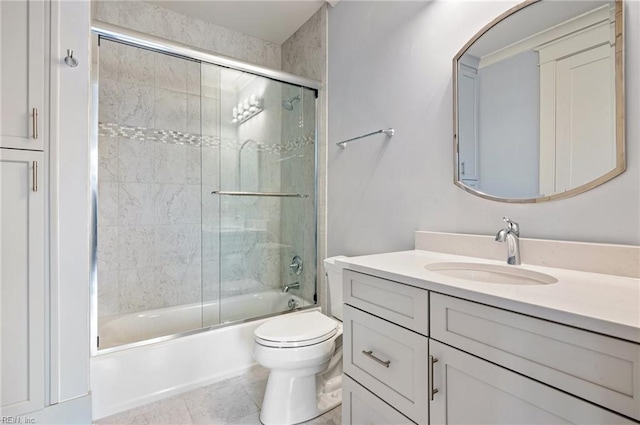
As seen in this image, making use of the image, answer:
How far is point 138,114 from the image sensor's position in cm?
231

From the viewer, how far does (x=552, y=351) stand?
665 mm

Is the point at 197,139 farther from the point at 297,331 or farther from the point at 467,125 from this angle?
the point at 467,125

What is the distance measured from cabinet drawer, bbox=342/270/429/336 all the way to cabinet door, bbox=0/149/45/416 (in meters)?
1.39

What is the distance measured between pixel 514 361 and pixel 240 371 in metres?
1.69

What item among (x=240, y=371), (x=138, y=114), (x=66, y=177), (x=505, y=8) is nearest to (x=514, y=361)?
(x=505, y=8)

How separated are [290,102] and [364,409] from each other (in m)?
2.12

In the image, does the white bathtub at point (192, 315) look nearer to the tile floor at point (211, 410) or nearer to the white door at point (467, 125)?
the tile floor at point (211, 410)

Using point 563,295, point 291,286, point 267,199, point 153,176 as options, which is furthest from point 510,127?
point 153,176

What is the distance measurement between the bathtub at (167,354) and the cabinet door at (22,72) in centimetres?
111

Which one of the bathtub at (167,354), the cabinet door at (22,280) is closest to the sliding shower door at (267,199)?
the bathtub at (167,354)

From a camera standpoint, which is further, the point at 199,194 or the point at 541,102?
the point at 199,194

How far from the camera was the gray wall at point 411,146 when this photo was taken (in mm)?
1007

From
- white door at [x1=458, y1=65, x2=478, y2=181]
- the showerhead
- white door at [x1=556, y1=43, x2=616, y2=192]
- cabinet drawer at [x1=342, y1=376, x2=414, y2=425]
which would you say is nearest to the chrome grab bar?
the showerhead

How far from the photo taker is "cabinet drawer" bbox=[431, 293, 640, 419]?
58 centimetres
